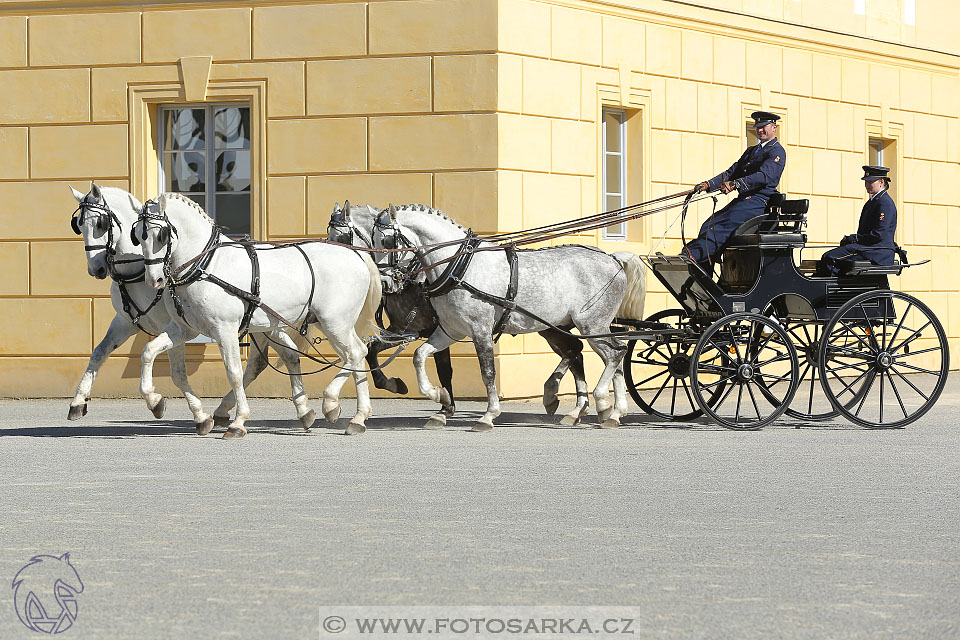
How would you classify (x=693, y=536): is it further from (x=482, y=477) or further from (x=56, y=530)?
(x=56, y=530)

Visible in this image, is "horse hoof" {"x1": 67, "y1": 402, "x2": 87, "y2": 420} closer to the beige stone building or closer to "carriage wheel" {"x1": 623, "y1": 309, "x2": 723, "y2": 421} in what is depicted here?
the beige stone building

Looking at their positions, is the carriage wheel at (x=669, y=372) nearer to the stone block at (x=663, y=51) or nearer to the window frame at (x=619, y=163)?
the window frame at (x=619, y=163)

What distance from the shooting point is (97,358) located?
39.4 feet

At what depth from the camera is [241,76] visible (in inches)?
640

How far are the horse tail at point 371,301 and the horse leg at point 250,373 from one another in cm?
86

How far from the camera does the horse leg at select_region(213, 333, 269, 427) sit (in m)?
12.5

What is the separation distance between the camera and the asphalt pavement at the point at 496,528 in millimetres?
5371

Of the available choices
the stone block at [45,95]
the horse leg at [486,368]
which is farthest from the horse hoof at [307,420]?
the stone block at [45,95]

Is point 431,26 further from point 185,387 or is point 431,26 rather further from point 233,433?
point 233,433

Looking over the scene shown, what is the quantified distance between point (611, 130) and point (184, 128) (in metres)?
4.96

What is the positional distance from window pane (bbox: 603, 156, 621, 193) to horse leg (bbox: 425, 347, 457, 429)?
4.83 metres

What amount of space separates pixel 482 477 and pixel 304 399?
3702mm

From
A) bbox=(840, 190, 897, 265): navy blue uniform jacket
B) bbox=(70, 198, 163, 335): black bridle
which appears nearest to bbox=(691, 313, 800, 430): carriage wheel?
bbox=(840, 190, 897, 265): navy blue uniform jacket

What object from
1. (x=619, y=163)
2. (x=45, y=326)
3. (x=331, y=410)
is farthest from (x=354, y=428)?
(x=619, y=163)
